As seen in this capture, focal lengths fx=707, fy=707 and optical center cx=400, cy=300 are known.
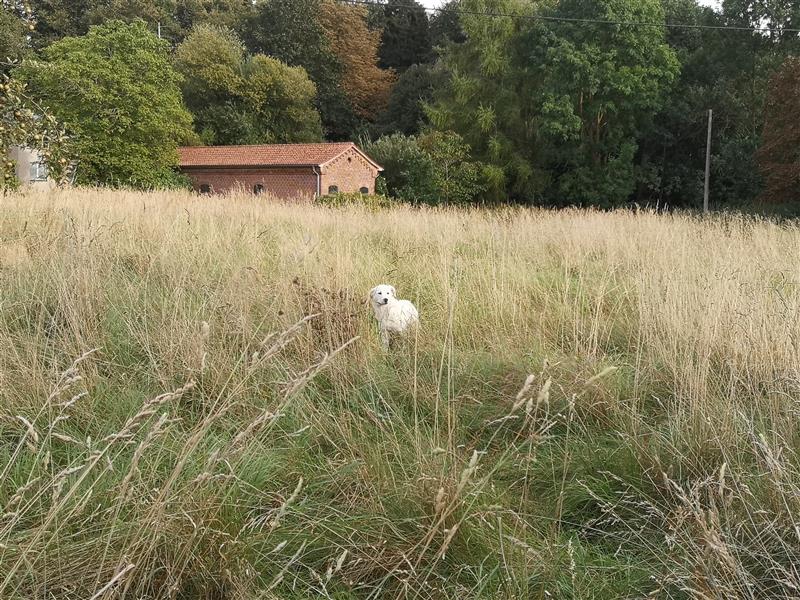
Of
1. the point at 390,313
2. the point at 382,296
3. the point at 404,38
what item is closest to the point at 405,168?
the point at 404,38

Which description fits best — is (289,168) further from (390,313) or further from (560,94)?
(390,313)

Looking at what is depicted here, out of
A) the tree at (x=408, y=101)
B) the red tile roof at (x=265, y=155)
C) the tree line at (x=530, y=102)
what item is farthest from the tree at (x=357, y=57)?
the red tile roof at (x=265, y=155)

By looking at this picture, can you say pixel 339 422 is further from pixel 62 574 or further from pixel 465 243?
pixel 465 243

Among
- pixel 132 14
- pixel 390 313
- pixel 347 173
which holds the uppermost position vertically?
pixel 132 14

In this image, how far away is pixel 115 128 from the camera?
29109mm

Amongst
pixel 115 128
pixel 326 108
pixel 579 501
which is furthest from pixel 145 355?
pixel 326 108

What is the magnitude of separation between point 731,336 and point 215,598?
2.64 m

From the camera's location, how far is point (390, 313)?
4012 millimetres

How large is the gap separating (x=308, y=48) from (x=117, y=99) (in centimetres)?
1731

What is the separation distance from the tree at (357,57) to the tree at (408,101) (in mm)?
2668

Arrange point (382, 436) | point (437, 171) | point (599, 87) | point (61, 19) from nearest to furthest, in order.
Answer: point (382, 436)
point (437, 171)
point (599, 87)
point (61, 19)

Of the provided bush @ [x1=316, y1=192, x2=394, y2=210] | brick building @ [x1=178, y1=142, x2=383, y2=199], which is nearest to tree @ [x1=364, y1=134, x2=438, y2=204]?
brick building @ [x1=178, y1=142, x2=383, y2=199]

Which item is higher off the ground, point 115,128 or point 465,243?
point 115,128

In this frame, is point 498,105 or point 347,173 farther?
point 498,105
